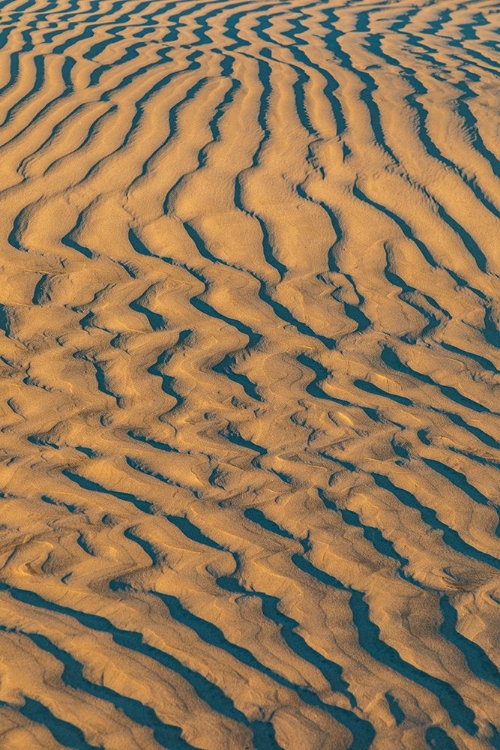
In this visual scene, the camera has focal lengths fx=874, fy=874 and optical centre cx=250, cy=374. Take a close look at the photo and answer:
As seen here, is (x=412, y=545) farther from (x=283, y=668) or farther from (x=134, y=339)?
(x=134, y=339)

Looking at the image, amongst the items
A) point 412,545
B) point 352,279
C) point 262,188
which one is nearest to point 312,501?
point 412,545

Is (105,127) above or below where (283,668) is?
above

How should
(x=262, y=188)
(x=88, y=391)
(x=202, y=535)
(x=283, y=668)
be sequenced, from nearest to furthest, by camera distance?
(x=283, y=668) → (x=202, y=535) → (x=88, y=391) → (x=262, y=188)

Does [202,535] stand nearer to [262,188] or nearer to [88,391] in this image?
[88,391]

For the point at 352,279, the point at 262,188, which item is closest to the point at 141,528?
the point at 352,279

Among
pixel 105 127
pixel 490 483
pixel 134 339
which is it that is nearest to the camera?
pixel 490 483

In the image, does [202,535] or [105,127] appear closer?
[202,535]

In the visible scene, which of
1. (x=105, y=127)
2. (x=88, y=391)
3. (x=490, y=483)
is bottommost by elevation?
(x=490, y=483)
